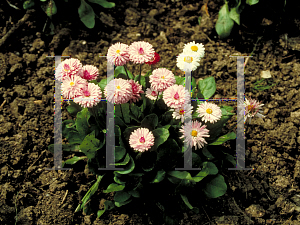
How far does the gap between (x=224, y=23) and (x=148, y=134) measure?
2.24m

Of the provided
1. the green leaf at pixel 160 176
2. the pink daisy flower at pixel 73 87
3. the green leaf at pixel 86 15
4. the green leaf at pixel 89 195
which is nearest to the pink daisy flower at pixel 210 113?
the green leaf at pixel 160 176

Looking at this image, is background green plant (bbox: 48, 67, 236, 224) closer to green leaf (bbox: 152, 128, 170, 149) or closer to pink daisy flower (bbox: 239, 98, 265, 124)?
green leaf (bbox: 152, 128, 170, 149)

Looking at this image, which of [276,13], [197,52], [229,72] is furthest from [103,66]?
[276,13]

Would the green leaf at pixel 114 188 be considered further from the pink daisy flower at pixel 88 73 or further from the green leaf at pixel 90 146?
the pink daisy flower at pixel 88 73

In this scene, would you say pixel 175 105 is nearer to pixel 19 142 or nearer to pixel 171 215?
pixel 171 215

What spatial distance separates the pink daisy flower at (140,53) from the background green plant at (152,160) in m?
0.39

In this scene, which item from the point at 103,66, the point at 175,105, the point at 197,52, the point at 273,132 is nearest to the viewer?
the point at 175,105

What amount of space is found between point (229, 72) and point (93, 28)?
1913 millimetres

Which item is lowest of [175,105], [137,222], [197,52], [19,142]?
[137,222]

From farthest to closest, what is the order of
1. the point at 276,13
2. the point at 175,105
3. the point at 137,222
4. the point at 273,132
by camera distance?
the point at 276,13 < the point at 273,132 < the point at 137,222 < the point at 175,105

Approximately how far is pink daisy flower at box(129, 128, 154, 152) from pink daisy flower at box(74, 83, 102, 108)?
1.24 feet

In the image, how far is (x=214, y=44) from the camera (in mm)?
3307

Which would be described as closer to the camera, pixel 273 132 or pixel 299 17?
pixel 273 132

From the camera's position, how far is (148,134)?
1.78 meters
